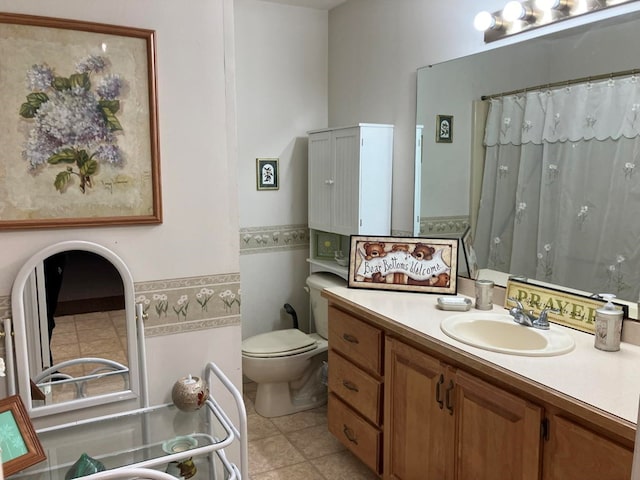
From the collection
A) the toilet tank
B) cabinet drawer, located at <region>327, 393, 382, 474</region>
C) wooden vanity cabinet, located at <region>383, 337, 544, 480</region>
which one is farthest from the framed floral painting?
the toilet tank

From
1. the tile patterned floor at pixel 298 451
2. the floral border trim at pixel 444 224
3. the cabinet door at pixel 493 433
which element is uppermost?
the floral border trim at pixel 444 224

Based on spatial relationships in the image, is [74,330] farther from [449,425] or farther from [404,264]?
[404,264]

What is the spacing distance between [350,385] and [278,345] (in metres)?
0.69

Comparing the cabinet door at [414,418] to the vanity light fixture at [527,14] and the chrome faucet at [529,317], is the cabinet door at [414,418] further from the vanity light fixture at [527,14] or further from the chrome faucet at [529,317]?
the vanity light fixture at [527,14]

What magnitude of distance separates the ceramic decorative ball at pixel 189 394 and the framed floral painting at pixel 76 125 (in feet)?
1.87

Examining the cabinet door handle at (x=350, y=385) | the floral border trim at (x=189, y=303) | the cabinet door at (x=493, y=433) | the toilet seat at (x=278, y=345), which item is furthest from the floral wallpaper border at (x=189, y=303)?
the toilet seat at (x=278, y=345)

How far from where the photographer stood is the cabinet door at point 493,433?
4.95 ft

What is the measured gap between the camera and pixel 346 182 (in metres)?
2.98

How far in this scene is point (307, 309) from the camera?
12.2ft

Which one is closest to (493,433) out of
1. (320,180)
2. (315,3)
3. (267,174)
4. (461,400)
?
(461,400)

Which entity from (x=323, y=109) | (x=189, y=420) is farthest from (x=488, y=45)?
(x=189, y=420)

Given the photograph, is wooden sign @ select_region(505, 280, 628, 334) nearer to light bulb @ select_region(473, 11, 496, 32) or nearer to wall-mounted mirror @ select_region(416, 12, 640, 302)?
wall-mounted mirror @ select_region(416, 12, 640, 302)

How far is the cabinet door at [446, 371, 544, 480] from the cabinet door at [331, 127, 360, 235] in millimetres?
1356

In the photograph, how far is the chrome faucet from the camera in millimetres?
1897
